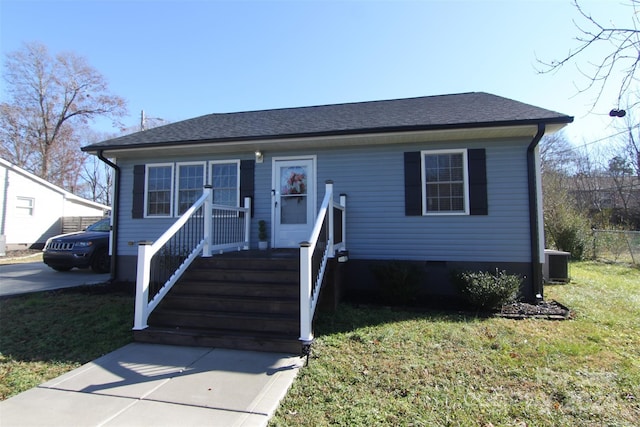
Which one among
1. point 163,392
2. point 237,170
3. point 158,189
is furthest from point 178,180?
point 163,392

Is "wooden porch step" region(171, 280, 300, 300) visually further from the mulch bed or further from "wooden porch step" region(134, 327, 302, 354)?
the mulch bed

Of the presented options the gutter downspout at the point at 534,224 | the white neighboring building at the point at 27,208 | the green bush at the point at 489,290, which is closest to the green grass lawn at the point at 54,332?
the green bush at the point at 489,290

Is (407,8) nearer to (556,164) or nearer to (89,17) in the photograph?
(89,17)

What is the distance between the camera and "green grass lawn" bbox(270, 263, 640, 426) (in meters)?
2.44

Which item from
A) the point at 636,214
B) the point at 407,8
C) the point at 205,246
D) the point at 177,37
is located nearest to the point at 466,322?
the point at 205,246

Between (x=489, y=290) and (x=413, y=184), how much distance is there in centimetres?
232

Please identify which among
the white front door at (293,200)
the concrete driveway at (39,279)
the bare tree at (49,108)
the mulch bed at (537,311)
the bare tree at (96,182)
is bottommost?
the mulch bed at (537,311)

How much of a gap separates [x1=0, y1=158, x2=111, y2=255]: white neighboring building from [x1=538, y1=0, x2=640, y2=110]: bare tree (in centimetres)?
1932

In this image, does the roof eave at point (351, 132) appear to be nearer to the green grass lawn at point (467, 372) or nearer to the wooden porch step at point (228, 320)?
the green grass lawn at point (467, 372)

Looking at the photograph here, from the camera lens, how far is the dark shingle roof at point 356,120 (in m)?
5.81

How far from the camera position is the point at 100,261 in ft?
29.8

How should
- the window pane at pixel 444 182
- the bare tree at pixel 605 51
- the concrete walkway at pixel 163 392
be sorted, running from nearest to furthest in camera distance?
the concrete walkway at pixel 163 392
the bare tree at pixel 605 51
the window pane at pixel 444 182

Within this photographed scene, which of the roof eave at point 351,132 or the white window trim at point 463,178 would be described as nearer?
the roof eave at point 351,132

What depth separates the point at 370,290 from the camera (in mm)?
6387
